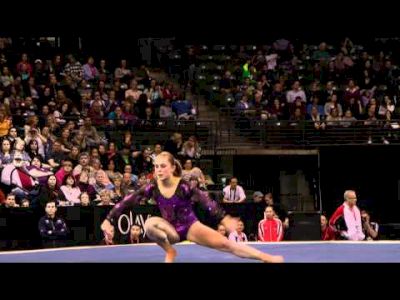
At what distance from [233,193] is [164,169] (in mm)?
5215

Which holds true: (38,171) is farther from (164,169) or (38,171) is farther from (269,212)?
(164,169)

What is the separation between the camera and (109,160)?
16.5m

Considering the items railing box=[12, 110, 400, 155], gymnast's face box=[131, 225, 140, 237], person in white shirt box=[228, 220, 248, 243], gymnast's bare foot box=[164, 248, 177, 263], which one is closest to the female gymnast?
gymnast's bare foot box=[164, 248, 177, 263]

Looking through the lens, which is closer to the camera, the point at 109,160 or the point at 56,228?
the point at 56,228

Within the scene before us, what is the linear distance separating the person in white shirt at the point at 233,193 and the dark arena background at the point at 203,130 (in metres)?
0.05

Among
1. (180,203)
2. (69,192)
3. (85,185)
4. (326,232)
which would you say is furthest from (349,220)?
(180,203)

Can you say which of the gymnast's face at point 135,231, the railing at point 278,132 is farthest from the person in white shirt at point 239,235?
the railing at point 278,132

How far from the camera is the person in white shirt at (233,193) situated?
16.1 metres

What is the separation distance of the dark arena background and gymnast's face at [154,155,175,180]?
269 cm

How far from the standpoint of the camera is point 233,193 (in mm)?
16172
